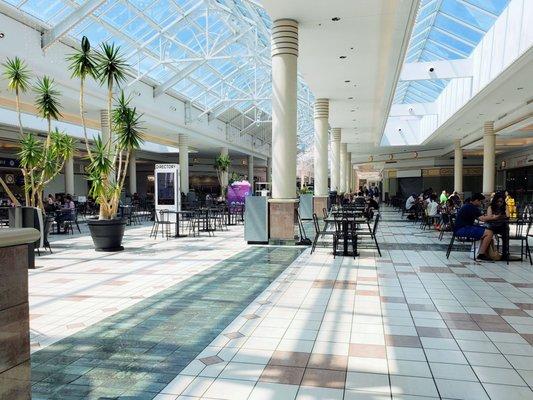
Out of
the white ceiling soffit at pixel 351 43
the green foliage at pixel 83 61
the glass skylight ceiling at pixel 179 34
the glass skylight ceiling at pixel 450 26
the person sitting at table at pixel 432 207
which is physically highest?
the glass skylight ceiling at pixel 179 34

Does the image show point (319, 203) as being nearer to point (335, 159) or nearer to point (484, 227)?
point (335, 159)

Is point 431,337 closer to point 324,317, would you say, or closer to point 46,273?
point 324,317

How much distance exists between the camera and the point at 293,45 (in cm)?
876

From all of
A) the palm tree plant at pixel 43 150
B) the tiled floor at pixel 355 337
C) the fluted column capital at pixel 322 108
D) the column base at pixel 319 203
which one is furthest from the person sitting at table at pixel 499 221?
the fluted column capital at pixel 322 108

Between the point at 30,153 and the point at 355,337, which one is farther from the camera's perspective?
the point at 30,153

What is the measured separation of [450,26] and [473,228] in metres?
7.56

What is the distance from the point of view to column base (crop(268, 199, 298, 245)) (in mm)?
8680

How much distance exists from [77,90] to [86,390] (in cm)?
1262

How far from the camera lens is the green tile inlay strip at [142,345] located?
258 centimetres

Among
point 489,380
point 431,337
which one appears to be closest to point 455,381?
point 489,380

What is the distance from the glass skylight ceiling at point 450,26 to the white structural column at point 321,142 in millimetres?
3366

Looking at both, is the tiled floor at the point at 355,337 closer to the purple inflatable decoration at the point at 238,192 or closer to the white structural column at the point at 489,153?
the purple inflatable decoration at the point at 238,192

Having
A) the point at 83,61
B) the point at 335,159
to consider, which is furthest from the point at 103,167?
the point at 335,159

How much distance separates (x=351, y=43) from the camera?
10047 millimetres
